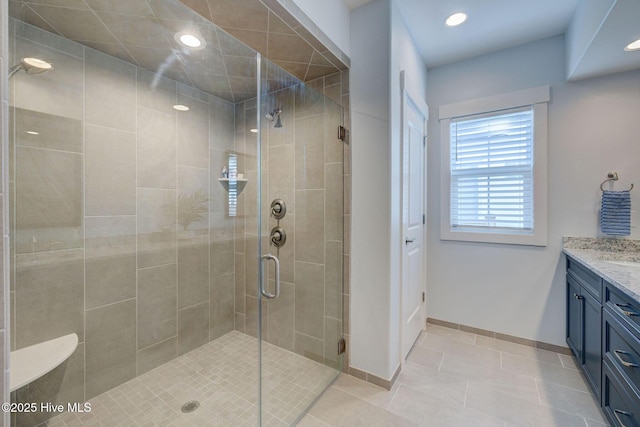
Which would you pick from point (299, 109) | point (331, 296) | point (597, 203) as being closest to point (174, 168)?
point (299, 109)

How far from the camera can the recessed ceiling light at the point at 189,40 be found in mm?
1612

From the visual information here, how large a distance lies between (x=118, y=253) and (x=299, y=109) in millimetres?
1642

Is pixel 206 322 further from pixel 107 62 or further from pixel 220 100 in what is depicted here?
pixel 107 62

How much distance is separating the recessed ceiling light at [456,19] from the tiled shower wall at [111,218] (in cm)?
186

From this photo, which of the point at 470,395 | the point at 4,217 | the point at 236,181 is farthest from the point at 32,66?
the point at 470,395

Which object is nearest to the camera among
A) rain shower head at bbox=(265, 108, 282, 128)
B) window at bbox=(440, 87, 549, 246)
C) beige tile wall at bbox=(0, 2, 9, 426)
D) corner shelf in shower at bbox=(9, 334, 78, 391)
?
beige tile wall at bbox=(0, 2, 9, 426)

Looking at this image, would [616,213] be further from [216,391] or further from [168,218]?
[168,218]

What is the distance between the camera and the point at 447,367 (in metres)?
2.07

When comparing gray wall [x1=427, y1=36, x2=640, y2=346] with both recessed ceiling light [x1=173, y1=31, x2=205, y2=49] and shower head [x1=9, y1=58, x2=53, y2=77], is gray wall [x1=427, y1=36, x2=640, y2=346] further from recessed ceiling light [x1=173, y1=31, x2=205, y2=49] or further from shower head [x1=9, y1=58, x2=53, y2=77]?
shower head [x1=9, y1=58, x2=53, y2=77]

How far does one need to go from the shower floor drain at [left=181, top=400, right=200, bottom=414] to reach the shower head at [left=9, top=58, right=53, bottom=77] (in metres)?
2.01

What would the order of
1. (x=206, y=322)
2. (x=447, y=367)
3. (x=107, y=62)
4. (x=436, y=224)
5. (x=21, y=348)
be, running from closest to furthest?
1. (x=21, y=348)
2. (x=107, y=62)
3. (x=447, y=367)
4. (x=206, y=322)
5. (x=436, y=224)

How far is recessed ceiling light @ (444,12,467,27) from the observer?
195 cm

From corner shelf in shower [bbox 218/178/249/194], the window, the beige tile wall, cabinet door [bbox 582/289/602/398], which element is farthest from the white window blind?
the beige tile wall

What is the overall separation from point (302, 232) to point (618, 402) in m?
2.00
